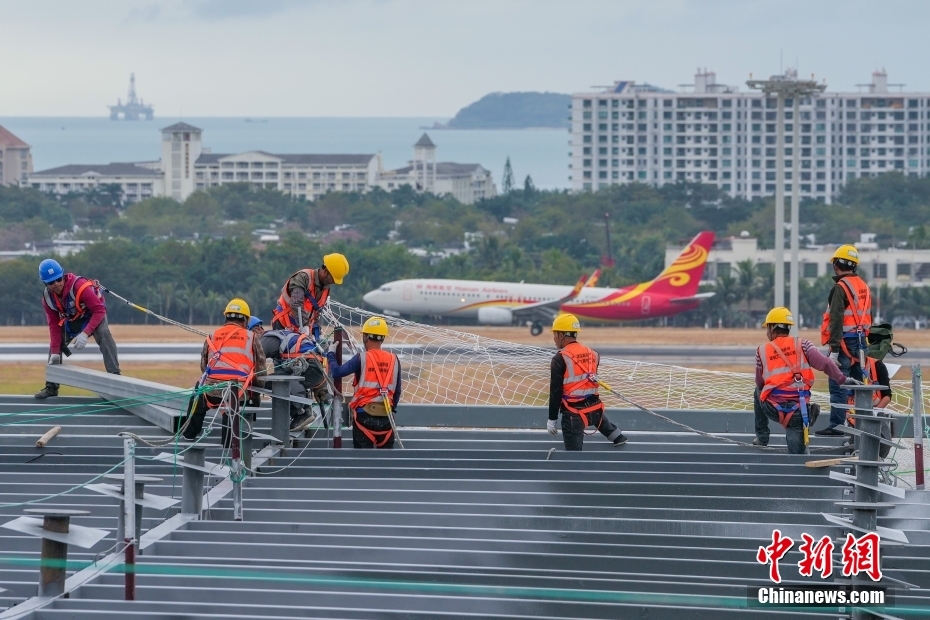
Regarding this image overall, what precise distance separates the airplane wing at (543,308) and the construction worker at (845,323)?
5218cm

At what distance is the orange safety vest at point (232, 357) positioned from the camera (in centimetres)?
1223

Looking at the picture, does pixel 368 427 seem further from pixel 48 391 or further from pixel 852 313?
pixel 852 313

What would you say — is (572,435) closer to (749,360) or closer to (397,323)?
(397,323)

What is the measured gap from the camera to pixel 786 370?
12.2 meters

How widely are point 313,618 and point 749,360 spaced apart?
4176 cm

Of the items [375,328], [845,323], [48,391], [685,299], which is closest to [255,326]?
[375,328]

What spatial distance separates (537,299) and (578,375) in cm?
5480

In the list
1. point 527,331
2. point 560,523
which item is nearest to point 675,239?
point 527,331

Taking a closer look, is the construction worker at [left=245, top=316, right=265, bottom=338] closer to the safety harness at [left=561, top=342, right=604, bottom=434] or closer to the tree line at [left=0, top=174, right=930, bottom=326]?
the safety harness at [left=561, top=342, right=604, bottom=434]

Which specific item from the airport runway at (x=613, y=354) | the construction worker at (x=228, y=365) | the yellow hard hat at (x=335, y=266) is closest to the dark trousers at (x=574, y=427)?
the construction worker at (x=228, y=365)

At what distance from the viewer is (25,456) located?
12.4 m

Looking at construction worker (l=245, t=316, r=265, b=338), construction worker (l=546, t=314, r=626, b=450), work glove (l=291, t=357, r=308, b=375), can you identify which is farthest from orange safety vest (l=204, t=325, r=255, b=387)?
construction worker (l=546, t=314, r=626, b=450)

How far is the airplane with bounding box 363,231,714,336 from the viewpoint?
66688 millimetres

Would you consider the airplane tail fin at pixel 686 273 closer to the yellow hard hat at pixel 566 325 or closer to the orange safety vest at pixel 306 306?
the orange safety vest at pixel 306 306
